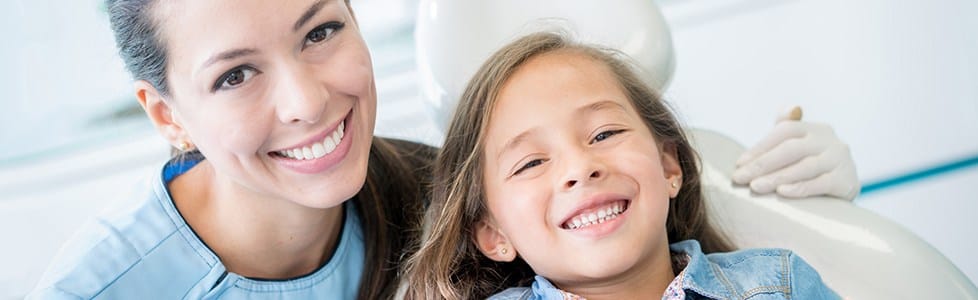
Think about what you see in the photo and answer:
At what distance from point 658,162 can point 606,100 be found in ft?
0.33

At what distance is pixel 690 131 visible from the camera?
1.57 metres

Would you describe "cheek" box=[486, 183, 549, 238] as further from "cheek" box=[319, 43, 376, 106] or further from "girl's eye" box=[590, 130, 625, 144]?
"cheek" box=[319, 43, 376, 106]

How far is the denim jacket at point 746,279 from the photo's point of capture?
1.30 m

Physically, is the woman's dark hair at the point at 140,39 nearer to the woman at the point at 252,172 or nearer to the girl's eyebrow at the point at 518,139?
the woman at the point at 252,172

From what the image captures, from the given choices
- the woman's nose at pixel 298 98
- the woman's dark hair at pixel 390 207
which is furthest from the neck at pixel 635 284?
the woman's nose at pixel 298 98

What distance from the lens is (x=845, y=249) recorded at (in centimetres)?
137

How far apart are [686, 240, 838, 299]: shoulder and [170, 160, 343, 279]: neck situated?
0.53m

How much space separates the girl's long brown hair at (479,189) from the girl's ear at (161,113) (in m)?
0.35

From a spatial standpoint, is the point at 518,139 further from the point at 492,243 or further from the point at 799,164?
the point at 799,164

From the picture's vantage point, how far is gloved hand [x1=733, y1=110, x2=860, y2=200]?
1451 millimetres

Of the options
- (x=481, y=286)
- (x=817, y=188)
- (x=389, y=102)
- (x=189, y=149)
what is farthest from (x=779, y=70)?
(x=189, y=149)

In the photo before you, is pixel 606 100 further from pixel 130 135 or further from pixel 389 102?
pixel 130 135

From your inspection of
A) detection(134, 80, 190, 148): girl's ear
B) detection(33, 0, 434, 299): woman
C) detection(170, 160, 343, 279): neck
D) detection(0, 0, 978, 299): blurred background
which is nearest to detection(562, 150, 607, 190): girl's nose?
detection(33, 0, 434, 299): woman

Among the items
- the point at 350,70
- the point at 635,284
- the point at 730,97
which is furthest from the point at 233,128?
the point at 730,97
